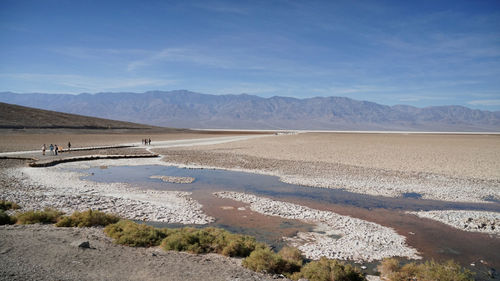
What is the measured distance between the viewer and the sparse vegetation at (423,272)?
723 centimetres

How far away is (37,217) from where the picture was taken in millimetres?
10734

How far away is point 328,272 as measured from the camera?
Result: 7234 millimetres

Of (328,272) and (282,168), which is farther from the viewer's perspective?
(282,168)

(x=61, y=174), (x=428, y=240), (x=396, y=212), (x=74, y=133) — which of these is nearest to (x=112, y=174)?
(x=61, y=174)


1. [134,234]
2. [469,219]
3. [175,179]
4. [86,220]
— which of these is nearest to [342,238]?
[469,219]

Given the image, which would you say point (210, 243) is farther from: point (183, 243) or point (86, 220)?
point (86, 220)

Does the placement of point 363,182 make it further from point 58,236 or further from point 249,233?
point 58,236

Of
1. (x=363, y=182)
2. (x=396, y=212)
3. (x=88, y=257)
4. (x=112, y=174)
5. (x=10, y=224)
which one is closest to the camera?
(x=88, y=257)

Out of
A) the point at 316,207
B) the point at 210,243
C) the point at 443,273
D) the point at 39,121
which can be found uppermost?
the point at 39,121

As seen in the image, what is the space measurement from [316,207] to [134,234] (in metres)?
8.31

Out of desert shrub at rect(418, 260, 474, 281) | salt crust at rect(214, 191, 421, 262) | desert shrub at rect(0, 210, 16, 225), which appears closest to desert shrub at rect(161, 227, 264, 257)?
salt crust at rect(214, 191, 421, 262)

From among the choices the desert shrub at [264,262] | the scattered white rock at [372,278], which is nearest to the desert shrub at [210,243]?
the desert shrub at [264,262]

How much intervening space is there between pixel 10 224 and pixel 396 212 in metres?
14.8

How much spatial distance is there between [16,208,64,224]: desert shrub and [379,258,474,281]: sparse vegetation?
35.0ft
